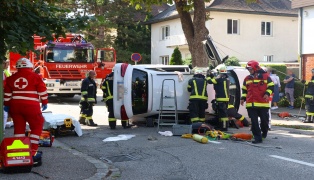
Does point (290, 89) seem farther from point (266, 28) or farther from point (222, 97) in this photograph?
point (266, 28)

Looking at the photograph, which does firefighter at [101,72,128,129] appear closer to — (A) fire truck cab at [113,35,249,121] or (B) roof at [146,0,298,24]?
(A) fire truck cab at [113,35,249,121]

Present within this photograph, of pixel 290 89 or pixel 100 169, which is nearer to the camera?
pixel 100 169

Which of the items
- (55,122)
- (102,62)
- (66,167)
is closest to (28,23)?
(66,167)

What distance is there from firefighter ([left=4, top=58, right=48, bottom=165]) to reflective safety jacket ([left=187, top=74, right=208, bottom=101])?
5.54 m

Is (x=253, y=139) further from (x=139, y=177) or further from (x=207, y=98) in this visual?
(x=139, y=177)

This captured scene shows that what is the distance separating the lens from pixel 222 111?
44.5 feet

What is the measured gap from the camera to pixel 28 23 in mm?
8633

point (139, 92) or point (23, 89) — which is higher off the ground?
point (23, 89)

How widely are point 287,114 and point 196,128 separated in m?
7.49

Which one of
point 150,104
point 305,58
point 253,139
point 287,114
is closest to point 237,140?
point 253,139

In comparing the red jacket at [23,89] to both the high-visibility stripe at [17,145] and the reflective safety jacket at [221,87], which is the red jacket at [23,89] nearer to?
the high-visibility stripe at [17,145]

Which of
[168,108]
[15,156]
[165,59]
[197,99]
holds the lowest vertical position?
[15,156]

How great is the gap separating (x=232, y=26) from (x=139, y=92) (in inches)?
956

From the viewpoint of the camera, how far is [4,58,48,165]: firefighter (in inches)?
345
